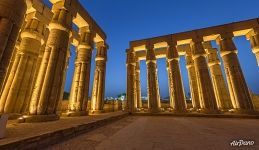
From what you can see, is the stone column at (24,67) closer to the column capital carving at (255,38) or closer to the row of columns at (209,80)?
the row of columns at (209,80)

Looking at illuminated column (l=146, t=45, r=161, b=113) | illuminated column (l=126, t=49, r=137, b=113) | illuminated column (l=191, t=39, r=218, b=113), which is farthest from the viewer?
illuminated column (l=126, t=49, r=137, b=113)

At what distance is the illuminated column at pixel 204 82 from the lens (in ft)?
40.3

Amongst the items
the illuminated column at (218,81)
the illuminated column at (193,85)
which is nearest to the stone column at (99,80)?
the illuminated column at (193,85)

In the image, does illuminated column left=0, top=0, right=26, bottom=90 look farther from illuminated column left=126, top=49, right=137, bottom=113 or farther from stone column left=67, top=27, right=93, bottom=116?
illuminated column left=126, top=49, right=137, bottom=113

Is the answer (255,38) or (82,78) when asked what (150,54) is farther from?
(255,38)

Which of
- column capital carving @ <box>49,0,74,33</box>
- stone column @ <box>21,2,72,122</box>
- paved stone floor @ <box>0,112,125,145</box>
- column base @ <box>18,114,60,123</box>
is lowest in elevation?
paved stone floor @ <box>0,112,125,145</box>

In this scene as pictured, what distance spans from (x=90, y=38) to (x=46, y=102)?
6897 millimetres

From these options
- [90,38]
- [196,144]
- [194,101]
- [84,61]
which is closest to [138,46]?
[90,38]

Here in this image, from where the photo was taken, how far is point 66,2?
326 inches

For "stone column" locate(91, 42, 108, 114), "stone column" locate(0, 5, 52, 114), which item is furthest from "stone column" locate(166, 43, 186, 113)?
"stone column" locate(0, 5, 52, 114)

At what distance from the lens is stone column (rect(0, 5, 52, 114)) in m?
7.98

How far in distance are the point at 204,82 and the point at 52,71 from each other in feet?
42.5

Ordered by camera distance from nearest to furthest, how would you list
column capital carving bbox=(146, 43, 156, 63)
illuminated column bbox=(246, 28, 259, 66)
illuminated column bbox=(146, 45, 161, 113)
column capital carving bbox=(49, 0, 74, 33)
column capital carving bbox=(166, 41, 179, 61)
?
column capital carving bbox=(49, 0, 74, 33)
illuminated column bbox=(246, 28, 259, 66)
illuminated column bbox=(146, 45, 161, 113)
column capital carving bbox=(166, 41, 179, 61)
column capital carving bbox=(146, 43, 156, 63)

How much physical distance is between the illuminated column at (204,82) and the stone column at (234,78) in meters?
1.72
